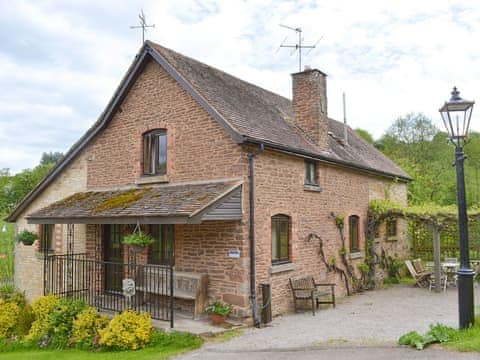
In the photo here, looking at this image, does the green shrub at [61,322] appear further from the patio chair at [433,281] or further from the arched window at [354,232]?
the patio chair at [433,281]

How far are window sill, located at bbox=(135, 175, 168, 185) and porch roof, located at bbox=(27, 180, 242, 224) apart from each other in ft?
0.53

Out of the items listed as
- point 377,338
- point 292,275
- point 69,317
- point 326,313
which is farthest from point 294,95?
point 69,317

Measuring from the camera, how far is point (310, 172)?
41.1ft

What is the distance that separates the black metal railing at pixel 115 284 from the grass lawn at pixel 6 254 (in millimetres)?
8188

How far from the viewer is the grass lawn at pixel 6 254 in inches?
804

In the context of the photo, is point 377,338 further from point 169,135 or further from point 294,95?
point 294,95

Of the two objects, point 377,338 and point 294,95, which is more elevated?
point 294,95

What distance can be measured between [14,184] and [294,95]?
109ft

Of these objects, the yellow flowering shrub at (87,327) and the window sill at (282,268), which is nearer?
the yellow flowering shrub at (87,327)

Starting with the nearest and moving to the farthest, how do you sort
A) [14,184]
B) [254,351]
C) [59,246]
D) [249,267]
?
[254,351]
[249,267]
[59,246]
[14,184]

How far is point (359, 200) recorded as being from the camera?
49.6ft

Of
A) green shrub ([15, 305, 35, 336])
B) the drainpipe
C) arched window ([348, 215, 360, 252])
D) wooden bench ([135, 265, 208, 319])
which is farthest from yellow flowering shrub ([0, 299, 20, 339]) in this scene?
arched window ([348, 215, 360, 252])

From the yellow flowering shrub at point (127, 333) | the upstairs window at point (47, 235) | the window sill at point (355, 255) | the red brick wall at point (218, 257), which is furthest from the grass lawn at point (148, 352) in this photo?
the window sill at point (355, 255)

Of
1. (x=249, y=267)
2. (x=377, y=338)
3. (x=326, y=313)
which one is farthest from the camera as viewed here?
(x=326, y=313)
